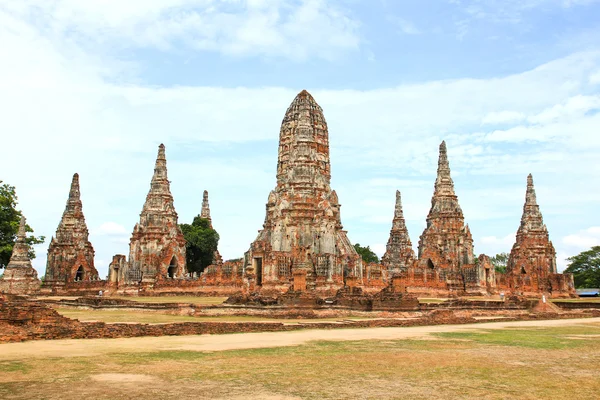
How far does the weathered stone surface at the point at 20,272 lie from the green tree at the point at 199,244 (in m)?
18.4

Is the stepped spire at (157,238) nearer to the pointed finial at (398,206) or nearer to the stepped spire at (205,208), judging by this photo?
the stepped spire at (205,208)

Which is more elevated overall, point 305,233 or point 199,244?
point 199,244

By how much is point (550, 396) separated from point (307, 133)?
32.9 metres

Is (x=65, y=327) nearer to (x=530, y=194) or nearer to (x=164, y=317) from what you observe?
(x=164, y=317)

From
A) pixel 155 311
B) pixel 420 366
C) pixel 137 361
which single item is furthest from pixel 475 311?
pixel 137 361

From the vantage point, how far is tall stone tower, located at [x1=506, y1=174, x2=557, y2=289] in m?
52.8

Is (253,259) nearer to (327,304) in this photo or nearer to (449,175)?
(327,304)

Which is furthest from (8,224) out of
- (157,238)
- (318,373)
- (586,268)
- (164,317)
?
(586,268)

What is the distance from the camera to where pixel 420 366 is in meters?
9.61

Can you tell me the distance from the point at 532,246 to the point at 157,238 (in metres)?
31.2

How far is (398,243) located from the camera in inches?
2141

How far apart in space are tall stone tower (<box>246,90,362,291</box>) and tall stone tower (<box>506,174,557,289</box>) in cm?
1925

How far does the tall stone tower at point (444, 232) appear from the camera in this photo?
45531 millimetres

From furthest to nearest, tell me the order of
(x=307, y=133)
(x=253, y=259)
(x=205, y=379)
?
(x=307, y=133) → (x=253, y=259) → (x=205, y=379)
